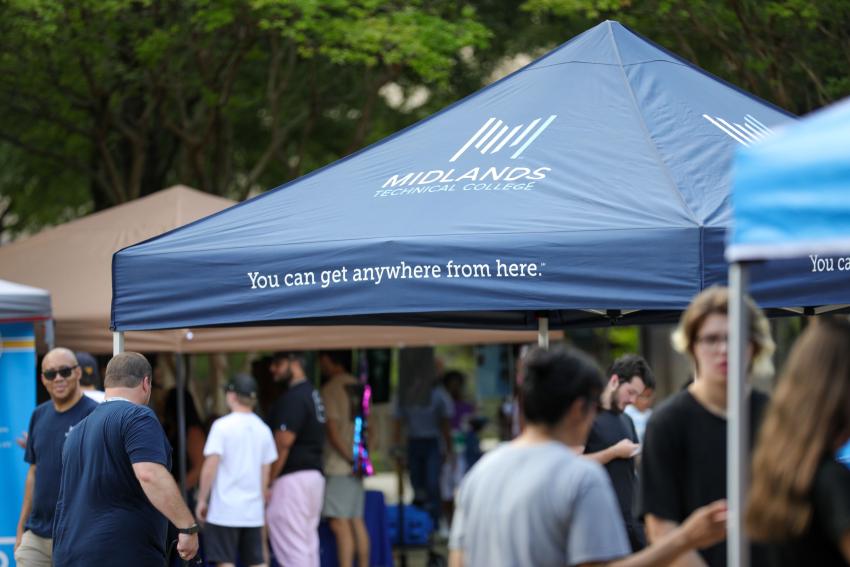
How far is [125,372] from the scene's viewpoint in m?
6.54

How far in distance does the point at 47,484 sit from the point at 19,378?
1559 millimetres

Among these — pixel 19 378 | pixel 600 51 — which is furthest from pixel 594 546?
pixel 19 378

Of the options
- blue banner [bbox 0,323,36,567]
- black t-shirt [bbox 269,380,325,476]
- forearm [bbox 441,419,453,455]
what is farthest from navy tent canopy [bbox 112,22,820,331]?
forearm [bbox 441,419,453,455]

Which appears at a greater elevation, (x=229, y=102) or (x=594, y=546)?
(x=229, y=102)

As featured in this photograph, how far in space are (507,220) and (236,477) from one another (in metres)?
4.18

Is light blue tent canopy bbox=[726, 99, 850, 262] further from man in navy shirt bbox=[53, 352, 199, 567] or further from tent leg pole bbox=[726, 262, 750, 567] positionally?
man in navy shirt bbox=[53, 352, 199, 567]

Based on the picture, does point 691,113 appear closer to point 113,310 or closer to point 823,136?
point 113,310

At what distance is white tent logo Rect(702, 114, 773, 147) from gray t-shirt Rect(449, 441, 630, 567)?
3691mm

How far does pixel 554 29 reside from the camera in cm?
1598

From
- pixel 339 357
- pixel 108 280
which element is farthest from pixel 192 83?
pixel 108 280

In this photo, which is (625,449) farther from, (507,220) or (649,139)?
(649,139)

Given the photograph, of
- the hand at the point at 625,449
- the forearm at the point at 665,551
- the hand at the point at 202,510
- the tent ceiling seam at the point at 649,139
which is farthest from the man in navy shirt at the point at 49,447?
the forearm at the point at 665,551

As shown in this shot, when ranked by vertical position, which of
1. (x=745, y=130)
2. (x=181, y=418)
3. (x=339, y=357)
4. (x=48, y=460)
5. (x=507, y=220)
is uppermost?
(x=745, y=130)

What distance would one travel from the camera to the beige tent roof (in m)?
10.8
